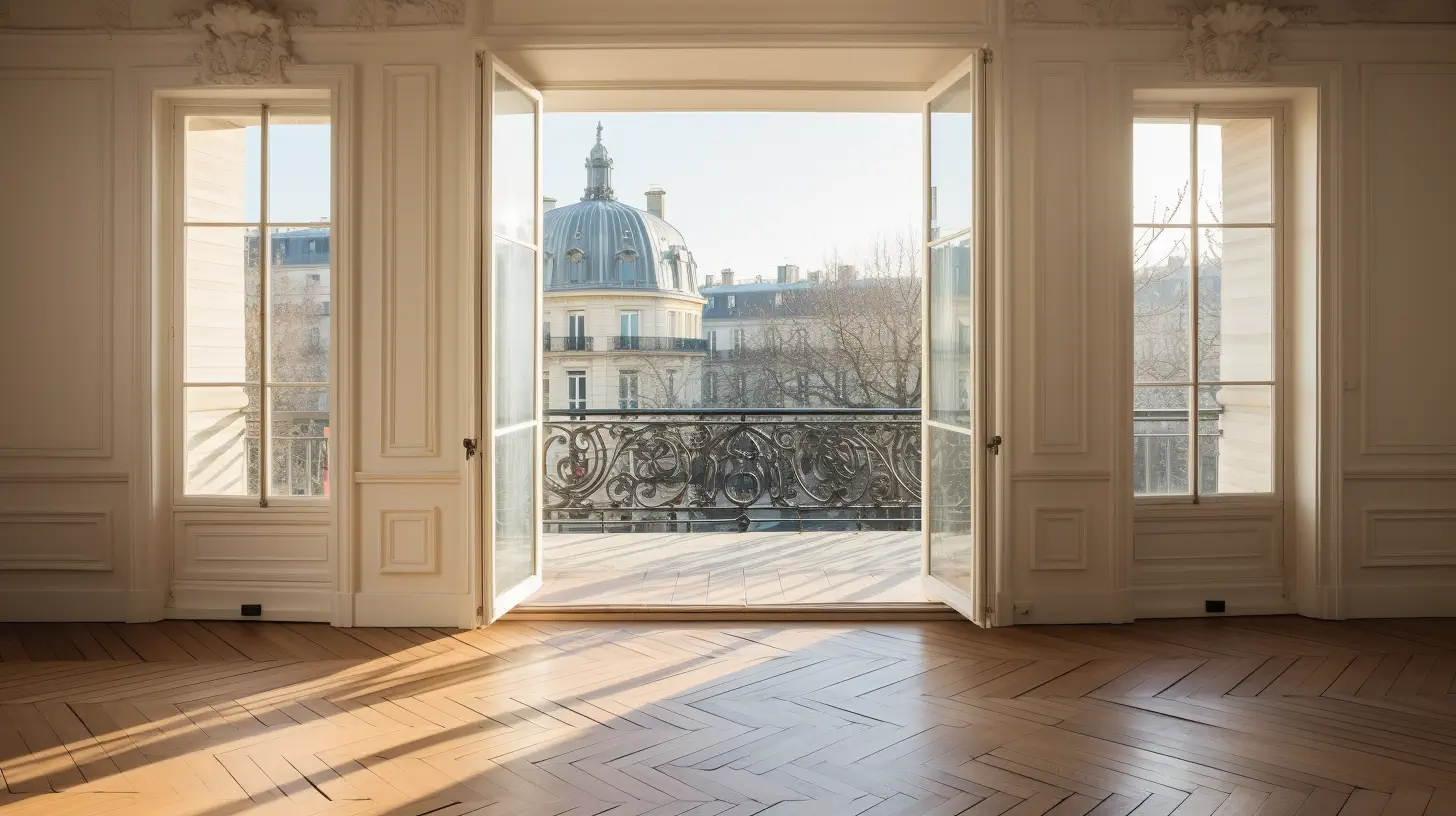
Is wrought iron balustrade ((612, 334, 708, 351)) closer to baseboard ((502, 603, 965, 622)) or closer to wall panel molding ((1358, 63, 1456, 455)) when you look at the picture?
baseboard ((502, 603, 965, 622))

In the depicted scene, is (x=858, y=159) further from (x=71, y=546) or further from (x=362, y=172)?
(x=71, y=546)

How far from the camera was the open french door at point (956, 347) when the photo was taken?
13.6ft

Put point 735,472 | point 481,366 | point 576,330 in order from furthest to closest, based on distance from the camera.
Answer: point 576,330 → point 735,472 → point 481,366

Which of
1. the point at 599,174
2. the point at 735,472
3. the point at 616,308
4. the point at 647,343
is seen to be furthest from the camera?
the point at 599,174

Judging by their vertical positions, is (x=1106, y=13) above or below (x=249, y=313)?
above

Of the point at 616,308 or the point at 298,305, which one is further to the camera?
the point at 616,308

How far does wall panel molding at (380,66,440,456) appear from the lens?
421 cm

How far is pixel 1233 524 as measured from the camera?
14.7 ft

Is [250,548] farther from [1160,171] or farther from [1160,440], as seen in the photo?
[1160,171]

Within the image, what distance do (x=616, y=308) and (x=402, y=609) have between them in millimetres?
15848

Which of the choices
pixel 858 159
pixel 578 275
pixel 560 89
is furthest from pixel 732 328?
pixel 560 89

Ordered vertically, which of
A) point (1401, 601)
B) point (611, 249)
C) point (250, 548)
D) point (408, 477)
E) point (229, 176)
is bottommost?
point (1401, 601)

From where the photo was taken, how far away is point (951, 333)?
14.6ft

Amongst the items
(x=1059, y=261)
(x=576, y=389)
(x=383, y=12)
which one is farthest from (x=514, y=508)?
(x=576, y=389)
